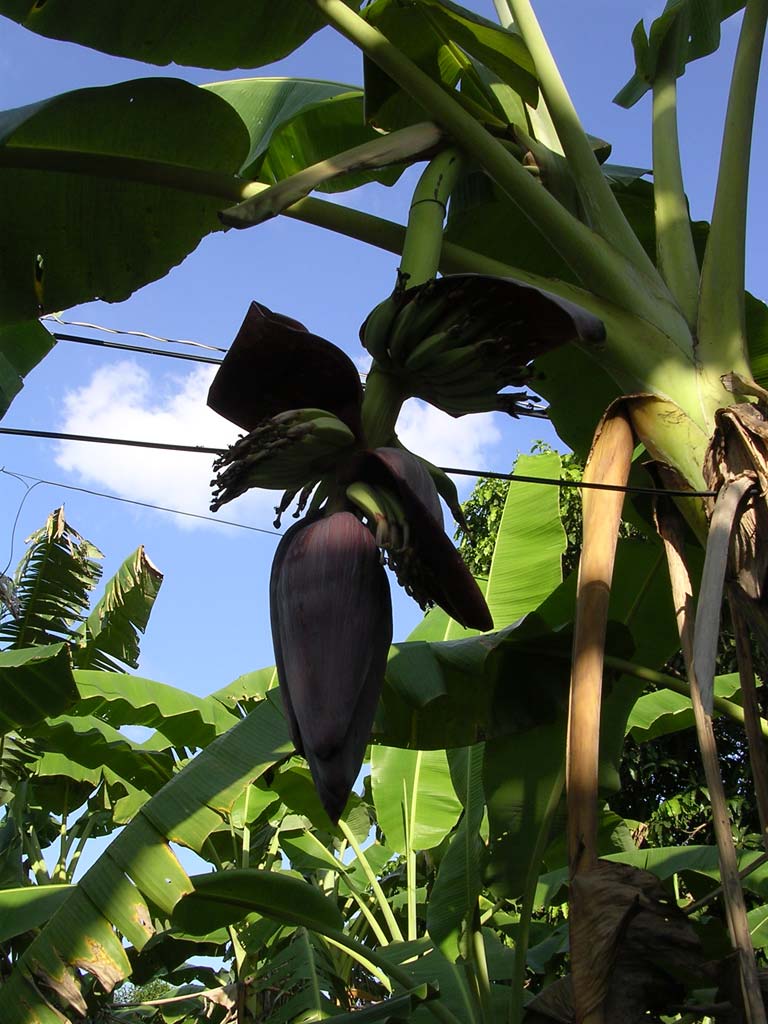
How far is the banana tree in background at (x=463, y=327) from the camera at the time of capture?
91cm

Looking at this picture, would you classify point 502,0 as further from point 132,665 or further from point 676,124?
point 132,665

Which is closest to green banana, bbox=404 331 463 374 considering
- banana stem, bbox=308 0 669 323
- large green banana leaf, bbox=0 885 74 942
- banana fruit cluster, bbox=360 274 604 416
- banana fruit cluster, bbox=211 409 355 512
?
banana fruit cluster, bbox=360 274 604 416

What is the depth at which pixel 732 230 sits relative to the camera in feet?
4.35

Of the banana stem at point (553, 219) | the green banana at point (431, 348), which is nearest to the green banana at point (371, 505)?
the green banana at point (431, 348)

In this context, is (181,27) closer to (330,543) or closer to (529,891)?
(330,543)

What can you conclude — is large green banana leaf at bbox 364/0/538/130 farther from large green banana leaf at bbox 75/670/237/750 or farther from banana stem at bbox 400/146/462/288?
large green banana leaf at bbox 75/670/237/750

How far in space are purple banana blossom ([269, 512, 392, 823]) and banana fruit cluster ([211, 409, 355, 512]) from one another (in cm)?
9

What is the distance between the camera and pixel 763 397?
1176 mm

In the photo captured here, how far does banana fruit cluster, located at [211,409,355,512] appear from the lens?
93 cm

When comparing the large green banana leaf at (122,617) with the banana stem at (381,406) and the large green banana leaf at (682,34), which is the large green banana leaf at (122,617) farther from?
the banana stem at (381,406)

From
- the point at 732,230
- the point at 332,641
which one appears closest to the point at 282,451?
the point at 332,641

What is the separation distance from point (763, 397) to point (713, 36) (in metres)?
1.19

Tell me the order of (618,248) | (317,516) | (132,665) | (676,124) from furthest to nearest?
(132,665) → (676,124) → (618,248) → (317,516)

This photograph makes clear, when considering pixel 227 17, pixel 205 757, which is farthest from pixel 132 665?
pixel 227 17
